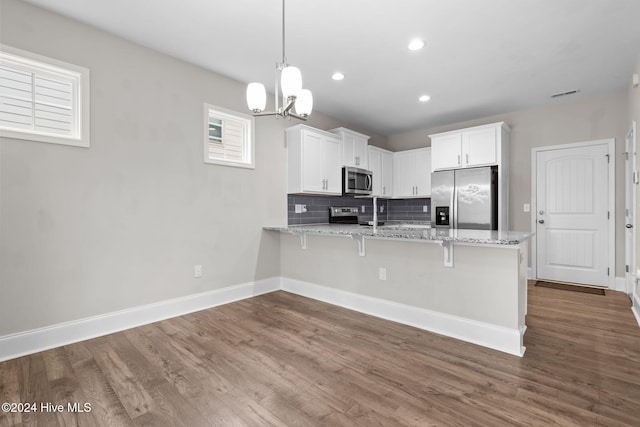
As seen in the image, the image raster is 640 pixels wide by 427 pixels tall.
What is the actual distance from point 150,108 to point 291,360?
265cm

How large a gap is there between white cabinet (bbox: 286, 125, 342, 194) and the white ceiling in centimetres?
61

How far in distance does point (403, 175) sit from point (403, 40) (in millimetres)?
3251

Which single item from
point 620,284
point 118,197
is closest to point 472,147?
point 620,284

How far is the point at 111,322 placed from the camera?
9.01 feet

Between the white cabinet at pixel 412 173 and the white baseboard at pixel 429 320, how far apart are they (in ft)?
9.59

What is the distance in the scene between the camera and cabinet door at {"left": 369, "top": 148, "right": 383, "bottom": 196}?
5405mm

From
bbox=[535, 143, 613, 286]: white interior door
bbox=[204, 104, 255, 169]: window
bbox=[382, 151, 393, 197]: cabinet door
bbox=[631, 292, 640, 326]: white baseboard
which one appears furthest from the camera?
bbox=[382, 151, 393, 197]: cabinet door

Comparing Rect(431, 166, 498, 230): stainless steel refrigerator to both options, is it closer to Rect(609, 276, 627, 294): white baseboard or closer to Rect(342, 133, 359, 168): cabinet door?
Rect(342, 133, 359, 168): cabinet door

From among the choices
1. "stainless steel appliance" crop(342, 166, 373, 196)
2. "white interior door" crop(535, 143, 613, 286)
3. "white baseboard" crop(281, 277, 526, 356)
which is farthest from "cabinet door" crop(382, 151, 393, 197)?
"white baseboard" crop(281, 277, 526, 356)

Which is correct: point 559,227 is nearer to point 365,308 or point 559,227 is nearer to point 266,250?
point 365,308

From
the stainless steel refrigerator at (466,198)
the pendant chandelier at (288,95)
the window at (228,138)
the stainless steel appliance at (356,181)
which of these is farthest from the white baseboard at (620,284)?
the window at (228,138)

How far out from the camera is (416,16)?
8.12 ft

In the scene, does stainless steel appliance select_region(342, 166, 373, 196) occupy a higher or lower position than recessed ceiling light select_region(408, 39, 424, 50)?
lower

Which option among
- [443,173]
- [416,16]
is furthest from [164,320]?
[443,173]
